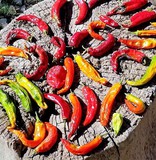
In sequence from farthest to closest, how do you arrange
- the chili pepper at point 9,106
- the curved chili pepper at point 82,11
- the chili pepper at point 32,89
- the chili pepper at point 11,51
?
the curved chili pepper at point 82,11 < the chili pepper at point 11,51 < the chili pepper at point 32,89 < the chili pepper at point 9,106

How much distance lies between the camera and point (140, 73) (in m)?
3.97

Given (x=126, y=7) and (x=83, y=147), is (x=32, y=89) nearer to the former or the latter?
(x=83, y=147)

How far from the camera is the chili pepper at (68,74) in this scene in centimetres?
389

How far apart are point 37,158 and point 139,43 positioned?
1230 mm

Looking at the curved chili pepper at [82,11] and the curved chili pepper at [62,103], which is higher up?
the curved chili pepper at [82,11]

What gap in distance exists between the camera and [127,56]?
404 cm

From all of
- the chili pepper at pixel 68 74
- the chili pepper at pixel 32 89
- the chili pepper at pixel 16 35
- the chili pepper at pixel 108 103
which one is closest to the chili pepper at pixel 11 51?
the chili pepper at pixel 16 35

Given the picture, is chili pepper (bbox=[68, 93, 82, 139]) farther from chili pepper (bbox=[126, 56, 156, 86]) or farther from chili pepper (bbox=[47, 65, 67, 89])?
chili pepper (bbox=[126, 56, 156, 86])

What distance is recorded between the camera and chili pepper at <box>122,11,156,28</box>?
13.9ft

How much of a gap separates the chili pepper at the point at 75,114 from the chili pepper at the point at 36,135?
0.63ft

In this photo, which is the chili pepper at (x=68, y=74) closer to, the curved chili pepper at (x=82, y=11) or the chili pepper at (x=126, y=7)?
the curved chili pepper at (x=82, y=11)

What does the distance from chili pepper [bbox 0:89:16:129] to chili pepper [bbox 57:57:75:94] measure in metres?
0.37

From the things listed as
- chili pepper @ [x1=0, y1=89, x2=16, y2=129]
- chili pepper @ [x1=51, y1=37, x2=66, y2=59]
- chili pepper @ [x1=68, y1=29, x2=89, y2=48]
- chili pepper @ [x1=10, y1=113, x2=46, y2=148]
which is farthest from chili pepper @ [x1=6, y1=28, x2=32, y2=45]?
chili pepper @ [x1=10, y1=113, x2=46, y2=148]

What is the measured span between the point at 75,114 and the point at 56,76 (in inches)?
14.6
